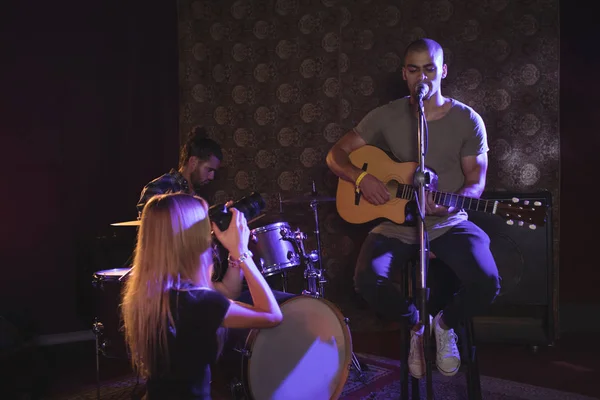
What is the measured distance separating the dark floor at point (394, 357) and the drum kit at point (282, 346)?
0.60 metres

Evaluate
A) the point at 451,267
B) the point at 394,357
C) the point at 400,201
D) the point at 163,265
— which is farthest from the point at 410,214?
the point at 394,357

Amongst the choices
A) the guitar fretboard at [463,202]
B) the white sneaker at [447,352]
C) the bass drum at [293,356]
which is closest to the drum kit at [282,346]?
the bass drum at [293,356]

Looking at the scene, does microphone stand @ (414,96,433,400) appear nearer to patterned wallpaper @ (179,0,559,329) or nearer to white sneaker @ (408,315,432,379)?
white sneaker @ (408,315,432,379)

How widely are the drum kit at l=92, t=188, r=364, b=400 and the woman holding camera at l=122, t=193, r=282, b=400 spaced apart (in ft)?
2.41

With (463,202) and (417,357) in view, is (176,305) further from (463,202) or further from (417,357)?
(463,202)

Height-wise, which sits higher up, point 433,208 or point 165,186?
point 165,186

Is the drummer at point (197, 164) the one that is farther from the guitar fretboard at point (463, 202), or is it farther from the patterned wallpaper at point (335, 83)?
the guitar fretboard at point (463, 202)

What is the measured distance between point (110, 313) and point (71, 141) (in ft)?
5.75

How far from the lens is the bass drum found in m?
2.85

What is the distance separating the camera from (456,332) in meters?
2.94

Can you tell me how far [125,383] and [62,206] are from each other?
5.35 ft

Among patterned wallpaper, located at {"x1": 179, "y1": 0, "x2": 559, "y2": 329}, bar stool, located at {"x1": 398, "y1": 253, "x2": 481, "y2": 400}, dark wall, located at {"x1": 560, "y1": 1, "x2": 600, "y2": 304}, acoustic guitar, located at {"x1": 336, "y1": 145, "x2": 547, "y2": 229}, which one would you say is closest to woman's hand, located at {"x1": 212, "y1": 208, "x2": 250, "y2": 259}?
acoustic guitar, located at {"x1": 336, "y1": 145, "x2": 547, "y2": 229}

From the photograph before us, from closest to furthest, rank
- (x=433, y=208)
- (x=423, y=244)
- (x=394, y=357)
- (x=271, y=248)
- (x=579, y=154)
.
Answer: (x=423, y=244), (x=433, y=208), (x=271, y=248), (x=394, y=357), (x=579, y=154)

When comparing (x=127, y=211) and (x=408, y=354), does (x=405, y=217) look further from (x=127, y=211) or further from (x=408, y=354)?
(x=127, y=211)
